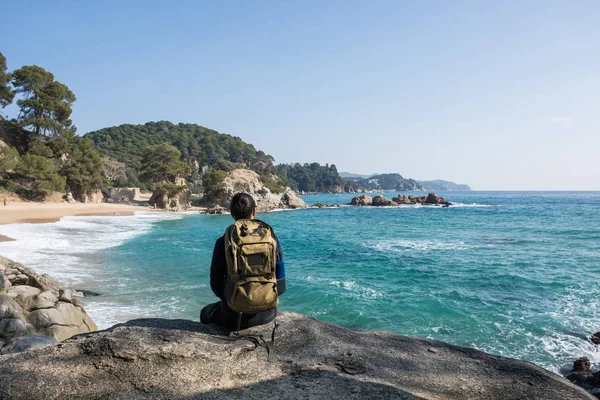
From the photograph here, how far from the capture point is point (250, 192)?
64.5 metres

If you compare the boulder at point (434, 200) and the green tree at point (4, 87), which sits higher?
the green tree at point (4, 87)

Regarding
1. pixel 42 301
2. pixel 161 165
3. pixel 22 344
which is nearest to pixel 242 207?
pixel 22 344

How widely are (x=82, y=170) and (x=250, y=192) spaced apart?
81.8 ft

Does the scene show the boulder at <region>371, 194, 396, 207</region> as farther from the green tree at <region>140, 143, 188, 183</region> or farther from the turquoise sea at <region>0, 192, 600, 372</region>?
A: the turquoise sea at <region>0, 192, 600, 372</region>

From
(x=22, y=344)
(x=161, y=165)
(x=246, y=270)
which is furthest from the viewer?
(x=161, y=165)

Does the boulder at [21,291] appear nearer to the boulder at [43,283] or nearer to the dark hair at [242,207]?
the boulder at [43,283]

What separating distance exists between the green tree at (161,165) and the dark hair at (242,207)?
202 ft

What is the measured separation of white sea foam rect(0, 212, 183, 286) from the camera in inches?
574

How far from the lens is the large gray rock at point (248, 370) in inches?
114

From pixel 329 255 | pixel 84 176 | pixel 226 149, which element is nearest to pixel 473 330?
pixel 329 255

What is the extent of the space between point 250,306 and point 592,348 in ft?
30.9

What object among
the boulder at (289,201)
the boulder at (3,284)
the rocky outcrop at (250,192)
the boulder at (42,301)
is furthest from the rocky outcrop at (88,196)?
the boulder at (42,301)

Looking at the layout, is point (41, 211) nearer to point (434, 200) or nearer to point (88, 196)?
point (88, 196)

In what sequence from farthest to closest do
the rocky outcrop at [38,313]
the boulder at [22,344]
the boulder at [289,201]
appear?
the boulder at [289,201] < the rocky outcrop at [38,313] < the boulder at [22,344]
